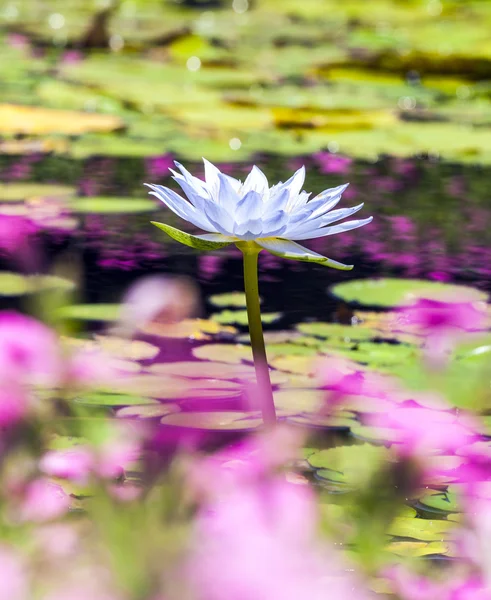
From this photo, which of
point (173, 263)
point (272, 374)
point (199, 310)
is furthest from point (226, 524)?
point (173, 263)

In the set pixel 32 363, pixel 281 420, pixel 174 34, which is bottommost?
pixel 281 420

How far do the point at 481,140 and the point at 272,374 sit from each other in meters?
2.21

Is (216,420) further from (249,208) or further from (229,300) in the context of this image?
(229,300)

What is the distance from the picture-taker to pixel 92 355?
1.58 meters

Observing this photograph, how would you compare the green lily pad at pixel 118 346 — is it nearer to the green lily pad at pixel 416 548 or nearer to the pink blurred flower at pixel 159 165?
the green lily pad at pixel 416 548

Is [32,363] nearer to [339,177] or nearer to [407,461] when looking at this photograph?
[407,461]

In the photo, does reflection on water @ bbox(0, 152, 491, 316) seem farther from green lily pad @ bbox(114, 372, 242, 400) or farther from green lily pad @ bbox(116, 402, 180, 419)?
green lily pad @ bbox(116, 402, 180, 419)

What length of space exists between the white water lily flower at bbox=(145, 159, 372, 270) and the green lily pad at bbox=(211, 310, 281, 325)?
714 mm

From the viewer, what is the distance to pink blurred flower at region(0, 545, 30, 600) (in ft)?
1.82

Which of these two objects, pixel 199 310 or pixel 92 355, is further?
pixel 199 310

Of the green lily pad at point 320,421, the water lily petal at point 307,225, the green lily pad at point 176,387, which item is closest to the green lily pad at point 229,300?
the green lily pad at point 176,387

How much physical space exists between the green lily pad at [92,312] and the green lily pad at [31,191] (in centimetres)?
83

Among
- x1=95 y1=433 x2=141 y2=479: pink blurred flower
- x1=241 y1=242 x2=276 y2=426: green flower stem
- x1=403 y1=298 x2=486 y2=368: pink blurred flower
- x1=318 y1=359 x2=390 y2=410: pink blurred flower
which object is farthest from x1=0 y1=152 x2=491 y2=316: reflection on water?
x1=241 y1=242 x2=276 y2=426: green flower stem

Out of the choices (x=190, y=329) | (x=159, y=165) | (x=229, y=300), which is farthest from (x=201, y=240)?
(x=159, y=165)
